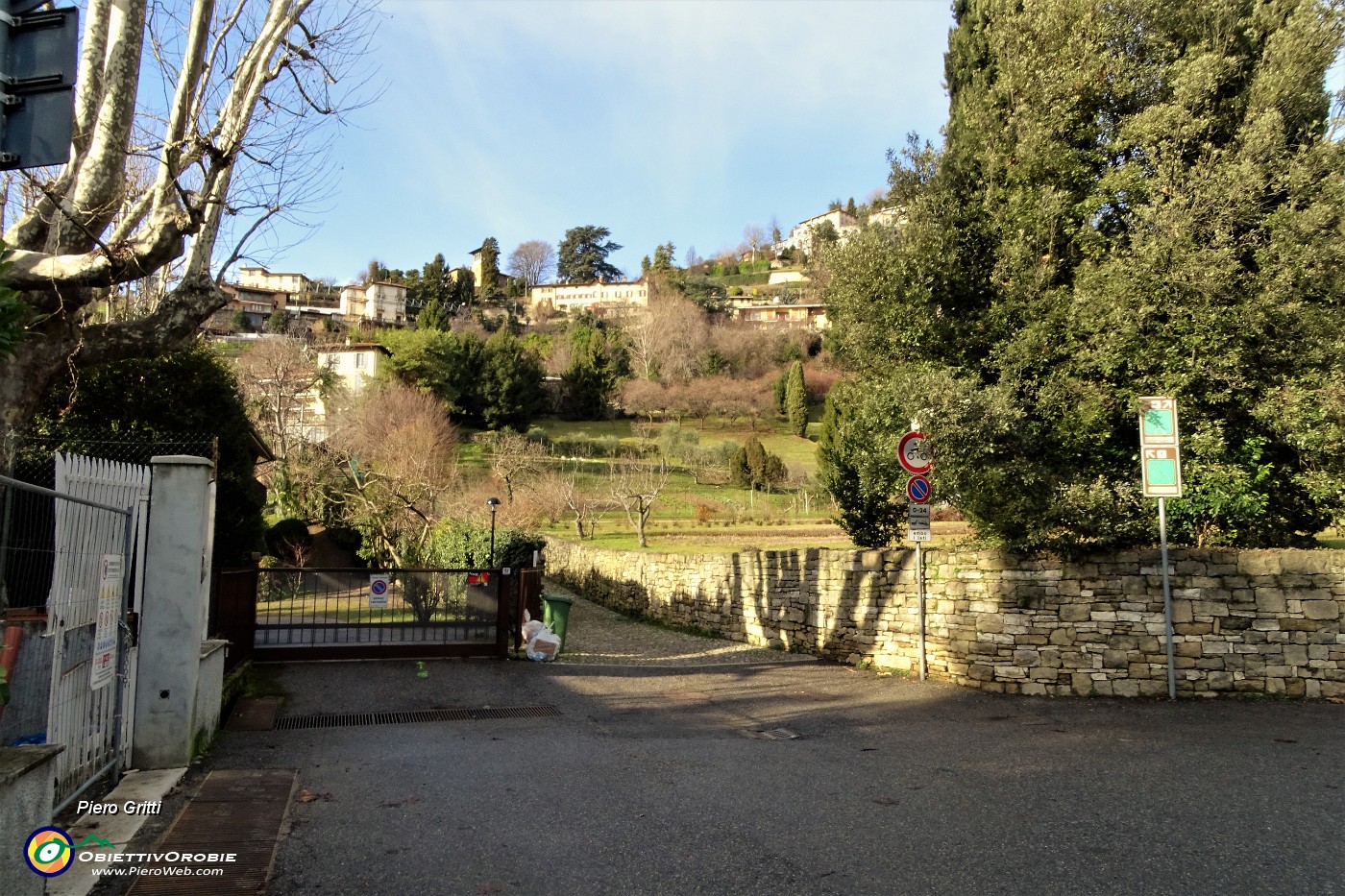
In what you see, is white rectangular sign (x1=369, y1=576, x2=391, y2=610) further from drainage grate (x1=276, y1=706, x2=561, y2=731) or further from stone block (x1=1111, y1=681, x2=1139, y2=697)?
stone block (x1=1111, y1=681, x2=1139, y2=697)

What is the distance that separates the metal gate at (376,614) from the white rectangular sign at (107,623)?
6.28 m

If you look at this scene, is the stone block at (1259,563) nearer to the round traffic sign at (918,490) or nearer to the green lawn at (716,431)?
the round traffic sign at (918,490)

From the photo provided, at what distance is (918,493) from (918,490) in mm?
35

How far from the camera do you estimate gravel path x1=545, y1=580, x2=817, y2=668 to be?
1320cm

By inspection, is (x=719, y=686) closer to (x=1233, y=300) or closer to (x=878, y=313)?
(x=878, y=313)

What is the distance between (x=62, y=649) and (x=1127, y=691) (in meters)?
9.36

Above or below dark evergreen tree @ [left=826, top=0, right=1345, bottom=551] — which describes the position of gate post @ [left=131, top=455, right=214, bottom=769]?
below

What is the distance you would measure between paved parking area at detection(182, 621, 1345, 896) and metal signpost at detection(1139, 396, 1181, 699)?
Result: 93cm

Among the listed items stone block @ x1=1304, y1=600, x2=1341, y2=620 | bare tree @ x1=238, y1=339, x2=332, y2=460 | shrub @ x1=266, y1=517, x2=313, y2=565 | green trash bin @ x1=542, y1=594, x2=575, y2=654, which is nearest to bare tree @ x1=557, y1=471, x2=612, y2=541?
shrub @ x1=266, y1=517, x2=313, y2=565

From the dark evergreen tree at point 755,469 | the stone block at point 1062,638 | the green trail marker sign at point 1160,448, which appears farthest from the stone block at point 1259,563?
the dark evergreen tree at point 755,469

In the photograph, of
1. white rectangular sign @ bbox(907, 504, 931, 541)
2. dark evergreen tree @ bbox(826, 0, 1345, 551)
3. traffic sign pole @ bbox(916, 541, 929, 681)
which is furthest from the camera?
traffic sign pole @ bbox(916, 541, 929, 681)

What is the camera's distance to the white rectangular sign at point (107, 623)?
5.19 metres

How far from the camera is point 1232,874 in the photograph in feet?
13.3

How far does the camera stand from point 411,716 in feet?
28.7
